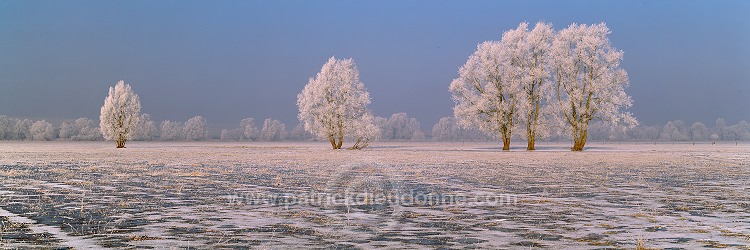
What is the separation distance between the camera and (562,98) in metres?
54.6

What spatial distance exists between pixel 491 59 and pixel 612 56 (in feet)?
37.1

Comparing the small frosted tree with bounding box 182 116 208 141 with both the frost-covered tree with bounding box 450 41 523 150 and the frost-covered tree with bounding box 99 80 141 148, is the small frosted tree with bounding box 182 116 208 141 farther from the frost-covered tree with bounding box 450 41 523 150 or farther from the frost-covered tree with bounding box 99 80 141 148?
the frost-covered tree with bounding box 450 41 523 150

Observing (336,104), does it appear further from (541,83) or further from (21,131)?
(21,131)

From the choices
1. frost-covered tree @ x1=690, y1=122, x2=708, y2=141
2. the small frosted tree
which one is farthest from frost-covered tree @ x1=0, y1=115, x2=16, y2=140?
frost-covered tree @ x1=690, y1=122, x2=708, y2=141

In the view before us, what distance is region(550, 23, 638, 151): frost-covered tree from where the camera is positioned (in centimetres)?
5200

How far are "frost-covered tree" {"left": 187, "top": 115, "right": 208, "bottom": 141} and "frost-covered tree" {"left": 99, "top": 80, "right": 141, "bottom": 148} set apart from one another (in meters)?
103

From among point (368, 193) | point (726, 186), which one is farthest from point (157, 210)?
point (726, 186)

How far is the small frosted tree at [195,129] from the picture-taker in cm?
18475

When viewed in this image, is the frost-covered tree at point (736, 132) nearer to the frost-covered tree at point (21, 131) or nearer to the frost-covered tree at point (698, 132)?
the frost-covered tree at point (698, 132)

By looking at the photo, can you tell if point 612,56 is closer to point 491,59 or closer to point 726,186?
point 491,59

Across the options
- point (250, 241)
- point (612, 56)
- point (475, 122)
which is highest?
point (612, 56)

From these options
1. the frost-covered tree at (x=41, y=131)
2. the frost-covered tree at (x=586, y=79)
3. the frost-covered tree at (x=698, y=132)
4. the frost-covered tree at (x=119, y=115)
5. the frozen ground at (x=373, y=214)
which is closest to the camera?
the frozen ground at (x=373, y=214)

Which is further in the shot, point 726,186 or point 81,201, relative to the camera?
point 726,186

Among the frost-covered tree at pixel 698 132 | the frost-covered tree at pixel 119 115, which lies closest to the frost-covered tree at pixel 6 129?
the frost-covered tree at pixel 119 115
